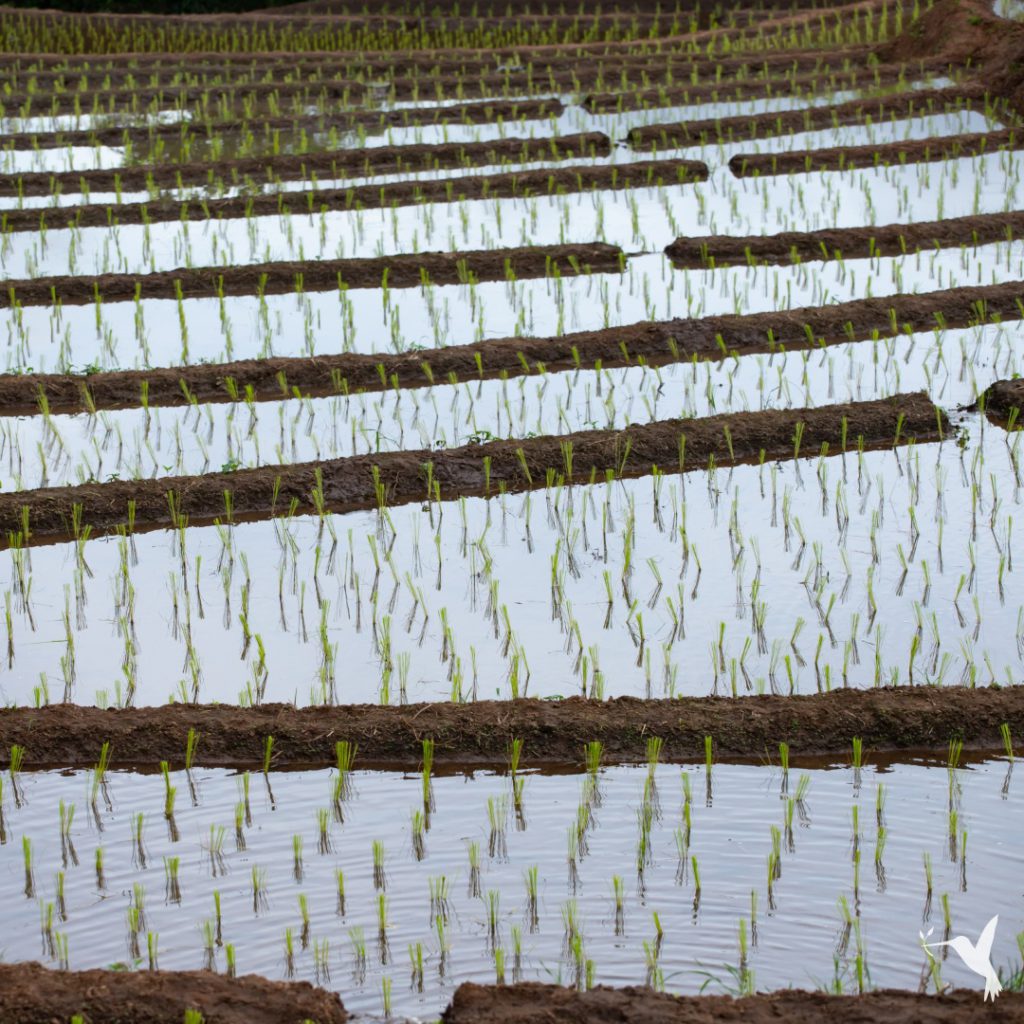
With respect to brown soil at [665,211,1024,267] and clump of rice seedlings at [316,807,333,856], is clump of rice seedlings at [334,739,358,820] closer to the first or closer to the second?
clump of rice seedlings at [316,807,333,856]

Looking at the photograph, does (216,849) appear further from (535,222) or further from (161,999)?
(535,222)

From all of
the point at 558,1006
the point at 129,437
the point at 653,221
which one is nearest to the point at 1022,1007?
the point at 558,1006

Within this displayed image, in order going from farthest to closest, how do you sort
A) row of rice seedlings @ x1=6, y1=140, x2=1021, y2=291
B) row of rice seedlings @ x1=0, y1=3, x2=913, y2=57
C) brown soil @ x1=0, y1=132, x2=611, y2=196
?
row of rice seedlings @ x1=0, y1=3, x2=913, y2=57, brown soil @ x1=0, y1=132, x2=611, y2=196, row of rice seedlings @ x1=6, y1=140, x2=1021, y2=291

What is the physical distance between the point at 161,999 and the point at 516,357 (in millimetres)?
4320

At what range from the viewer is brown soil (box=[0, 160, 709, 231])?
29.7 feet

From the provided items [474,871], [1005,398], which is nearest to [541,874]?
[474,871]

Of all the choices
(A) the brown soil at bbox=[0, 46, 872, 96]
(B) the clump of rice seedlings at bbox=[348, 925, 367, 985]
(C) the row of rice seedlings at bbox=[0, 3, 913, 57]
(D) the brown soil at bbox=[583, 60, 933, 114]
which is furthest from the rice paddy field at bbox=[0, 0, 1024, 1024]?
(C) the row of rice seedlings at bbox=[0, 3, 913, 57]

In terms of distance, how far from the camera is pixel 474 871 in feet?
11.1

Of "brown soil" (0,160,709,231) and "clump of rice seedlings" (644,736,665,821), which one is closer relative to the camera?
"clump of rice seedlings" (644,736,665,821)

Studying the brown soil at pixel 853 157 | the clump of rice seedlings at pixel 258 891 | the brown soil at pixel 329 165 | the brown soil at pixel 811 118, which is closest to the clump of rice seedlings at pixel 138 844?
the clump of rice seedlings at pixel 258 891

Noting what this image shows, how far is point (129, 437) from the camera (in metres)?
6.29

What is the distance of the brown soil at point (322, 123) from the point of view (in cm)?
1106

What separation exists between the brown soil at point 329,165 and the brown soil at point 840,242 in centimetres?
234

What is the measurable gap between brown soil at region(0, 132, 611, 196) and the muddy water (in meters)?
6.60
